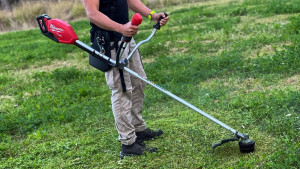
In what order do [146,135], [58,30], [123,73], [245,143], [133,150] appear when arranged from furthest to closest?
[146,135], [133,150], [123,73], [58,30], [245,143]

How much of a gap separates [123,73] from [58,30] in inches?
27.7

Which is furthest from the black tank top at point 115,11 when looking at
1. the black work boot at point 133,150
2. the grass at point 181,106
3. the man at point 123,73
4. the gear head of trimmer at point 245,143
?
the gear head of trimmer at point 245,143

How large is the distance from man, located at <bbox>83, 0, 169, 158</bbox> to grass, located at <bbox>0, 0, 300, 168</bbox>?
0.25 meters

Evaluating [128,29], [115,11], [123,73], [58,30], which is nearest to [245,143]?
[123,73]

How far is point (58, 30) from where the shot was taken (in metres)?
4.01

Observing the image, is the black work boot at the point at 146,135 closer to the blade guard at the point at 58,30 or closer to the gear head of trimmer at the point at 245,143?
the gear head of trimmer at the point at 245,143

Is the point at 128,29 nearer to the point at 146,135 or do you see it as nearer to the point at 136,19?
the point at 136,19

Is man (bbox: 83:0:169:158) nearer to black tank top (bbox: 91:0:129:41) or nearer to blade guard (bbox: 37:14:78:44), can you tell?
black tank top (bbox: 91:0:129:41)

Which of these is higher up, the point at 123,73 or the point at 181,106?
the point at 123,73

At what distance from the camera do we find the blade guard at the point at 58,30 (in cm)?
399

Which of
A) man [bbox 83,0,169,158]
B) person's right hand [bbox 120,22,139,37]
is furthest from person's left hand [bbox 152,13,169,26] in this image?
person's right hand [bbox 120,22,139,37]

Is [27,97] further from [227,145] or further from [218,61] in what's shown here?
[227,145]

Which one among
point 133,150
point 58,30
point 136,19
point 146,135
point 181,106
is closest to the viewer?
point 136,19

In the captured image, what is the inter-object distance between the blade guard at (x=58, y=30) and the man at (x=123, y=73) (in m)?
0.23
